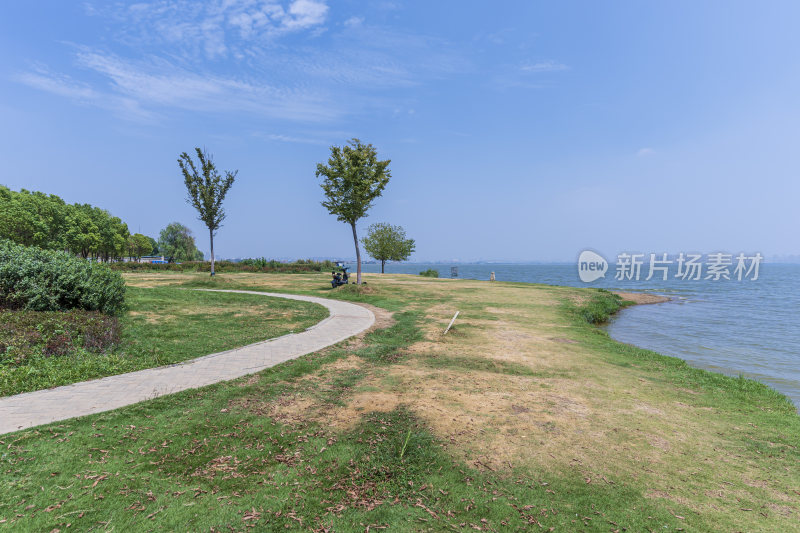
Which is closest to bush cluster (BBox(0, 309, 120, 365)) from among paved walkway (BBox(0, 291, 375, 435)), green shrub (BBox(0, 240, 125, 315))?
green shrub (BBox(0, 240, 125, 315))

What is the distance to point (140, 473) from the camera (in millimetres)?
4215

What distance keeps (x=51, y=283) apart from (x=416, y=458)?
12098 millimetres

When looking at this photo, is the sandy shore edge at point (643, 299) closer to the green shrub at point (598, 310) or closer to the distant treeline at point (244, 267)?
the green shrub at point (598, 310)

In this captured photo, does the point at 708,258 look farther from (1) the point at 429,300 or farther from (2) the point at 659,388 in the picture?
(2) the point at 659,388

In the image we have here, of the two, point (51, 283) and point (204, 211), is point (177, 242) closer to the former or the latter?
point (204, 211)

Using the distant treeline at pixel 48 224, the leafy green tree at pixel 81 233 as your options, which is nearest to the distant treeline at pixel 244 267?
the distant treeline at pixel 48 224

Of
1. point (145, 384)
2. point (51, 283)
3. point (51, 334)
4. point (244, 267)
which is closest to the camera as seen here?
point (145, 384)

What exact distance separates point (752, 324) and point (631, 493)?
24.4 meters

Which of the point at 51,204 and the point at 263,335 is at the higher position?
the point at 51,204

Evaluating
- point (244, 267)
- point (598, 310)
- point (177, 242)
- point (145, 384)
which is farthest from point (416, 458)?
point (177, 242)

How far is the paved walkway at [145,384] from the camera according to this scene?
17.9ft

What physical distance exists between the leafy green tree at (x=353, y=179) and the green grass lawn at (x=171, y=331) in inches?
340

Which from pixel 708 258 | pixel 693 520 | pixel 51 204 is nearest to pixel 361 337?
pixel 693 520

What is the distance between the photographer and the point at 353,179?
23.3 meters
